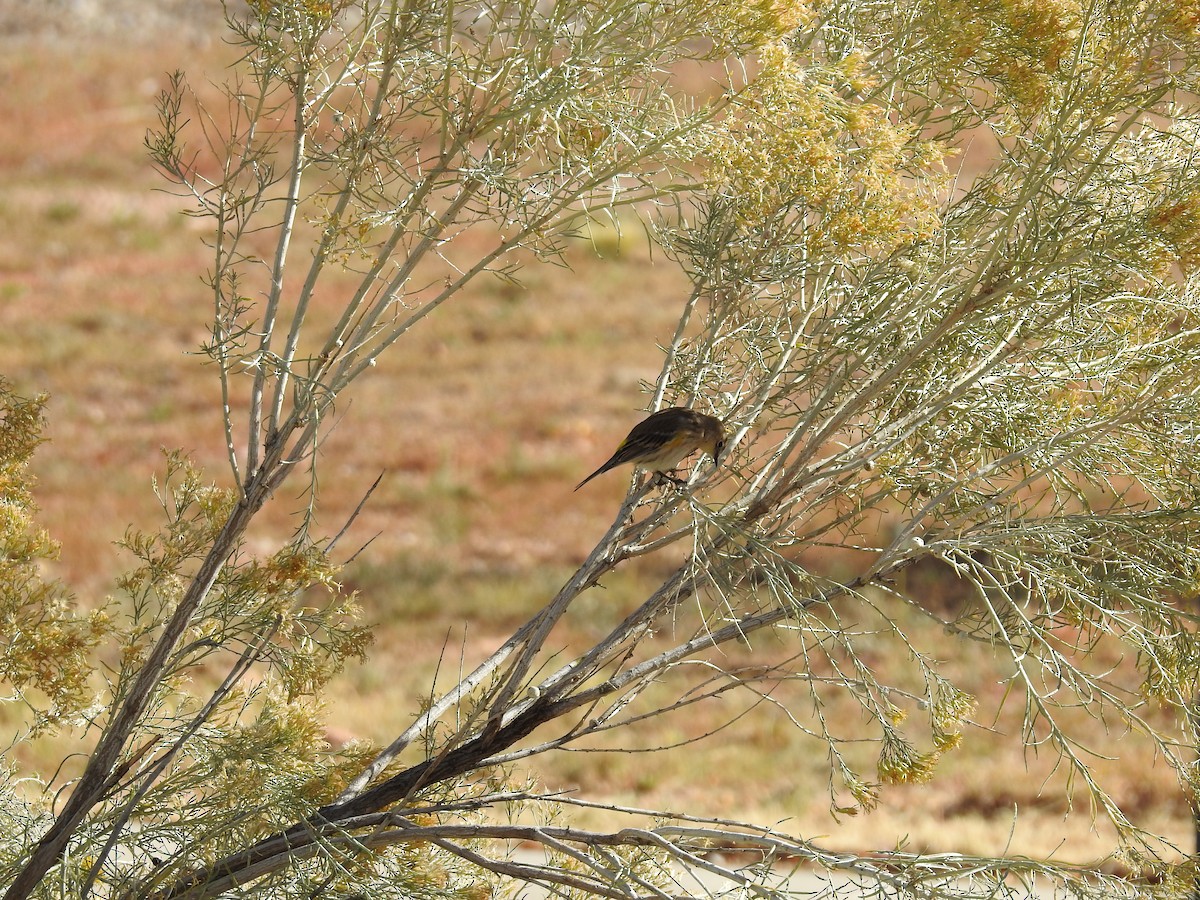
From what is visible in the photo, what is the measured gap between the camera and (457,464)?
50.6 ft

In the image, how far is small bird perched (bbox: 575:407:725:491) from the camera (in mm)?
2957

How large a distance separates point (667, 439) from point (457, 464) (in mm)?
12618

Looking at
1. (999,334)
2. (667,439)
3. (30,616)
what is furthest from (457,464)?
(999,334)

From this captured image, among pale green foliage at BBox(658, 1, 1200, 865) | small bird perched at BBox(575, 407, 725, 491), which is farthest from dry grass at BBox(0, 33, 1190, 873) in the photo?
small bird perched at BBox(575, 407, 725, 491)

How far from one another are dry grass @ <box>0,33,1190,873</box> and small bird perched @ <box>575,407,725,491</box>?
10.1 ft

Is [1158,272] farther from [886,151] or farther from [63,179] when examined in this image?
[63,179]

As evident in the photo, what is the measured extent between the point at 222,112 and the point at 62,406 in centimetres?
1386

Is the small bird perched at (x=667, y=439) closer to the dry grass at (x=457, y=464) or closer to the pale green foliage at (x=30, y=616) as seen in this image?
the pale green foliage at (x=30, y=616)

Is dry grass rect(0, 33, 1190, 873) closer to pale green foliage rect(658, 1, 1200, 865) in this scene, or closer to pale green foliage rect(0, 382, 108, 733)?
pale green foliage rect(0, 382, 108, 733)

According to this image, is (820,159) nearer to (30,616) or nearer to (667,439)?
(667,439)

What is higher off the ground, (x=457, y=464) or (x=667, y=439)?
(x=457, y=464)

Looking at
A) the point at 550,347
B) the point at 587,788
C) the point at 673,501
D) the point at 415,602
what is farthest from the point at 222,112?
the point at 673,501

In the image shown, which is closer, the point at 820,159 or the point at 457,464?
the point at 820,159

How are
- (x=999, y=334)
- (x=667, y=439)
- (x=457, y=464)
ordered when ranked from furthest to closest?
(x=457, y=464), (x=667, y=439), (x=999, y=334)
